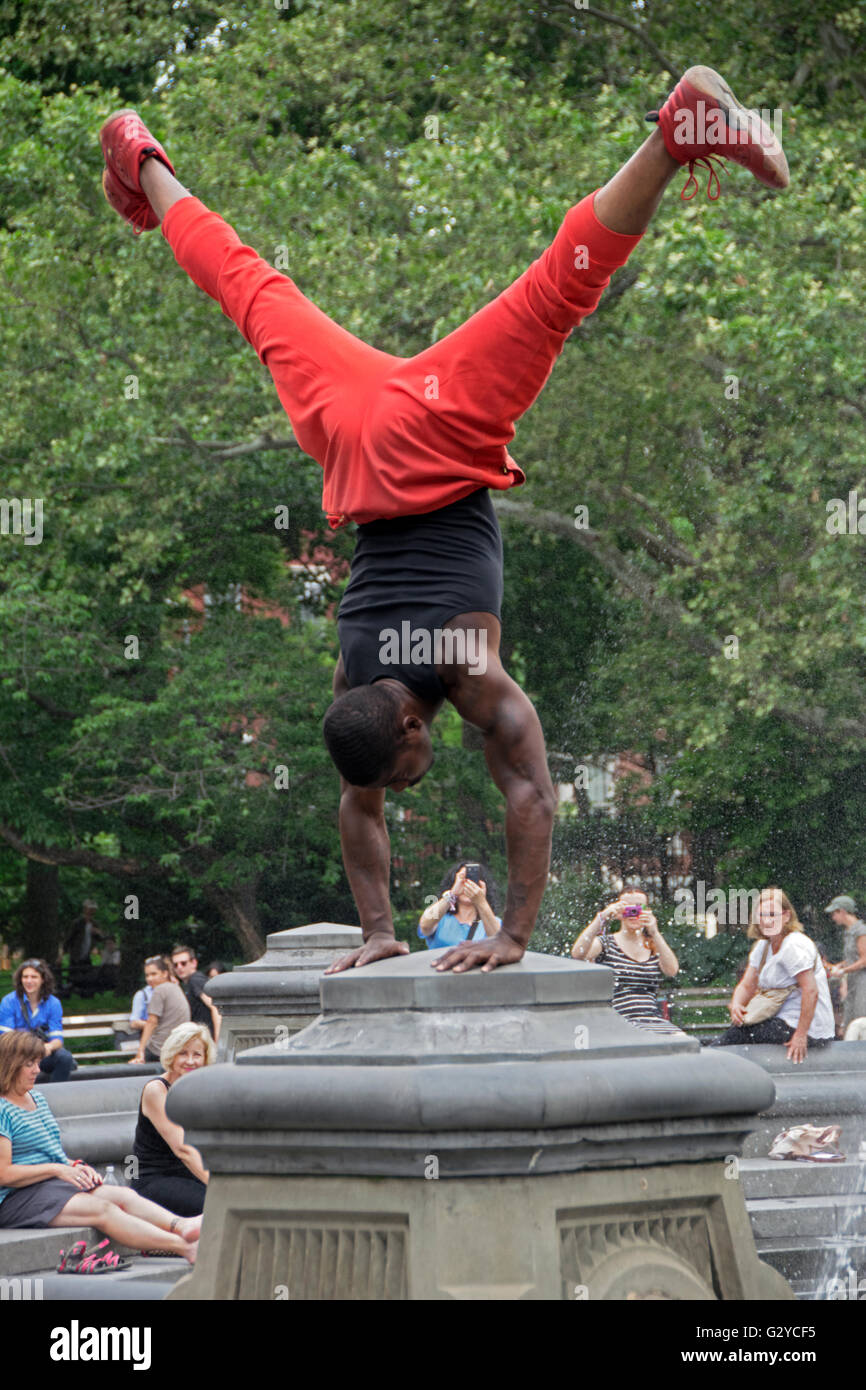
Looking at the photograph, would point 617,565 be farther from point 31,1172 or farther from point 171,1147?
point 31,1172

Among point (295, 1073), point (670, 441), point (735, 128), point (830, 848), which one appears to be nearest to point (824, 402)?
point (670, 441)

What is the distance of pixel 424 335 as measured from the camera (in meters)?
18.1

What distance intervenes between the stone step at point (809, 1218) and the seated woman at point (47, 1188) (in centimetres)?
221

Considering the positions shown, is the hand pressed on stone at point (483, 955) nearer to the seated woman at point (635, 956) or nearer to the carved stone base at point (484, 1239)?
the carved stone base at point (484, 1239)

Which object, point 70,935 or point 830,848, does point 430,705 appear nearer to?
point 830,848

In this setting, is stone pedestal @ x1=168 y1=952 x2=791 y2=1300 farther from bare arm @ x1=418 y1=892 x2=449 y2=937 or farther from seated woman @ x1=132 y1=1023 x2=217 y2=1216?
bare arm @ x1=418 y1=892 x2=449 y2=937

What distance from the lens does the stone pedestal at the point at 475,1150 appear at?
10.3 ft

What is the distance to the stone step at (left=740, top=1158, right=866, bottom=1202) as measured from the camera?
7.36 meters

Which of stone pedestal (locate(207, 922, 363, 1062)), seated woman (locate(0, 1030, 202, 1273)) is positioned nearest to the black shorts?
seated woman (locate(0, 1030, 202, 1273))

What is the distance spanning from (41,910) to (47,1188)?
20.1 meters

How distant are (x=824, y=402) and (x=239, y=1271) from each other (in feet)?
44.9

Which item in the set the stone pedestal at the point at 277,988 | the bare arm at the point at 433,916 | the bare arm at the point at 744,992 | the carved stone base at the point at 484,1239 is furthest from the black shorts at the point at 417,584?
the bare arm at the point at 744,992

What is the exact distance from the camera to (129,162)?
506 cm

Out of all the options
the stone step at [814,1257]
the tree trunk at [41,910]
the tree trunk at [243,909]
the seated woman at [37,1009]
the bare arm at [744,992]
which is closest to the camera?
the stone step at [814,1257]
